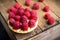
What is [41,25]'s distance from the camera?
33.0 inches

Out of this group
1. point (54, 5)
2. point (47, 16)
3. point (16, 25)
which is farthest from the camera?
point (54, 5)

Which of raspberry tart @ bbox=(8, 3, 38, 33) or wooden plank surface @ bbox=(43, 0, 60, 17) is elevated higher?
wooden plank surface @ bbox=(43, 0, 60, 17)

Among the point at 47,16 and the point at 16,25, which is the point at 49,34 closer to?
the point at 47,16

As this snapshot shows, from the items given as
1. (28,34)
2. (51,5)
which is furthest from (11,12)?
(51,5)

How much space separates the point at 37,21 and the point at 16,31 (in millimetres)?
145

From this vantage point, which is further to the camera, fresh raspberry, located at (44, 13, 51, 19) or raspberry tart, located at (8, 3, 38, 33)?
fresh raspberry, located at (44, 13, 51, 19)

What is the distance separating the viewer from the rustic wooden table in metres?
0.78

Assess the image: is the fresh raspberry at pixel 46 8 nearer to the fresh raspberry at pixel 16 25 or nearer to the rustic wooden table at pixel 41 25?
the rustic wooden table at pixel 41 25

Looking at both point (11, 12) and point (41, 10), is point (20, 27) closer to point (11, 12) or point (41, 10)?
point (11, 12)

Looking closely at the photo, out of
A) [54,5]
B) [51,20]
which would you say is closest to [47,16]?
[51,20]

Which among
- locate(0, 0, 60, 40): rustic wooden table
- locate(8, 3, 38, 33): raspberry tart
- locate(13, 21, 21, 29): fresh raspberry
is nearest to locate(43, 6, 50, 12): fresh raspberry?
locate(0, 0, 60, 40): rustic wooden table

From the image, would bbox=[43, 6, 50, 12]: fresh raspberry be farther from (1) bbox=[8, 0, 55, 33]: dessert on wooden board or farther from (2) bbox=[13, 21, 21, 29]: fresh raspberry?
(2) bbox=[13, 21, 21, 29]: fresh raspberry

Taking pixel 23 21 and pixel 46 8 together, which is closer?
pixel 23 21

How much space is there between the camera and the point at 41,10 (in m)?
0.94
